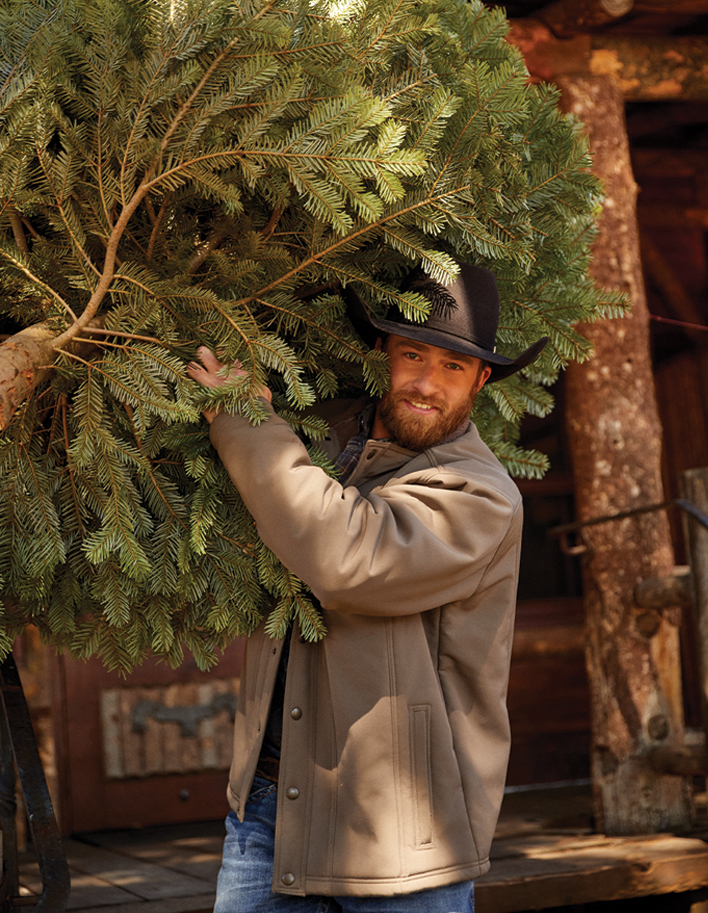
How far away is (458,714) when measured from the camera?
2049 mm

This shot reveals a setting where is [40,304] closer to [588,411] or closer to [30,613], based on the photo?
[30,613]

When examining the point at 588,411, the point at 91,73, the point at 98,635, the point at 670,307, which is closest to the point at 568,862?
the point at 588,411

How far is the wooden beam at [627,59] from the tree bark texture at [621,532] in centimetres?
13

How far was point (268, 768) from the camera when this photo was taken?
2.15m

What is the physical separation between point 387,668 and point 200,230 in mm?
910

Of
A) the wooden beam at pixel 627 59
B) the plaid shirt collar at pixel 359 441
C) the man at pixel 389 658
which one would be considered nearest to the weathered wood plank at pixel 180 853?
the man at pixel 389 658

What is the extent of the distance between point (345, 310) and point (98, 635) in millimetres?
805

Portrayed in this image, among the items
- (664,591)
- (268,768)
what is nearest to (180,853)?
(664,591)

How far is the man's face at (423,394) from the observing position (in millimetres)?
2152

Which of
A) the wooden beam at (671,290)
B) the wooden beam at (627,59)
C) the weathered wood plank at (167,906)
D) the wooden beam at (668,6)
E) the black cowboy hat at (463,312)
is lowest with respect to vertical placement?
the weathered wood plank at (167,906)

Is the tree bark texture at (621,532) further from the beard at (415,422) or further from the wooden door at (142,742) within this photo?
the beard at (415,422)

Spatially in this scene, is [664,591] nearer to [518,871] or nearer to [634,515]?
[634,515]

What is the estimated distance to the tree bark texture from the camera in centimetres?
436

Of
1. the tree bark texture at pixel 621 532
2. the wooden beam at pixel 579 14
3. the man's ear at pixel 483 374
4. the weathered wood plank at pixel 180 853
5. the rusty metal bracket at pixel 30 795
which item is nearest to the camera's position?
the rusty metal bracket at pixel 30 795
